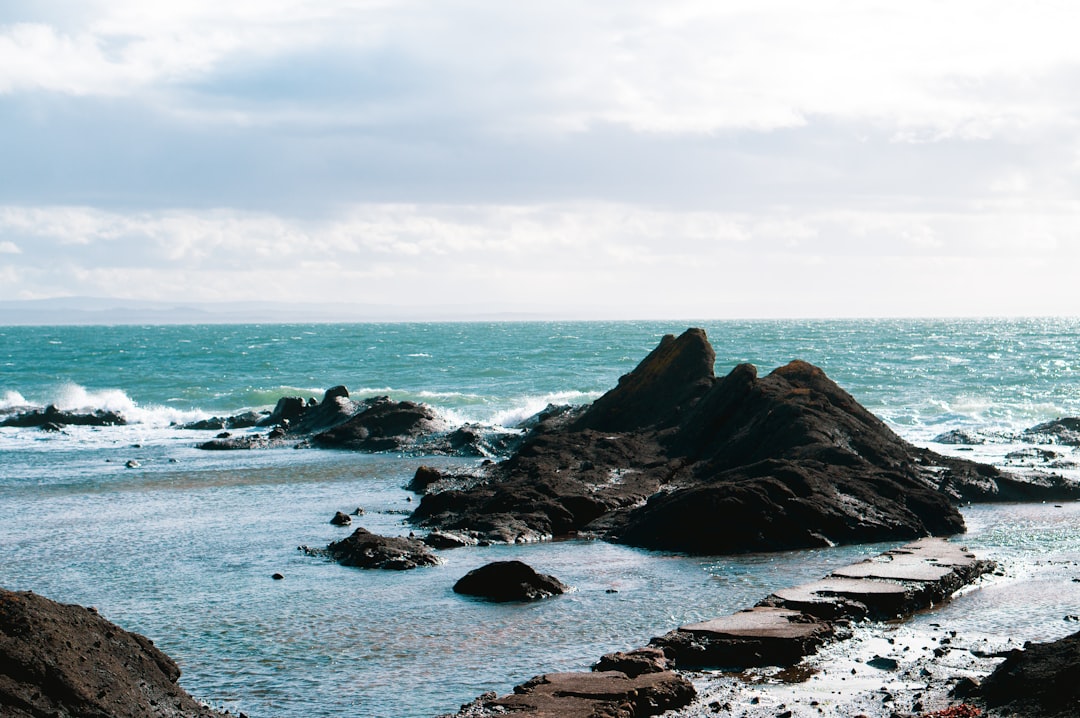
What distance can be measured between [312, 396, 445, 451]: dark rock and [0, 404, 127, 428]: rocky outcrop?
16.5 m

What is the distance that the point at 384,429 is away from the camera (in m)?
41.1

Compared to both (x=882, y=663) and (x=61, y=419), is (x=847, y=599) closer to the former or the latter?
(x=882, y=663)

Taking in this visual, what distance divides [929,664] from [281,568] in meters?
10.5

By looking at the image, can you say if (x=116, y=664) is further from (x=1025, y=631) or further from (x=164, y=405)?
(x=164, y=405)

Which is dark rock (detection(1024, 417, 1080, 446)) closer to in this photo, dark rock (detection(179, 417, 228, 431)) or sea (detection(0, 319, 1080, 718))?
sea (detection(0, 319, 1080, 718))

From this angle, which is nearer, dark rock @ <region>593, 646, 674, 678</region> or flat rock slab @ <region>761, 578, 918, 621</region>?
dark rock @ <region>593, 646, 674, 678</region>

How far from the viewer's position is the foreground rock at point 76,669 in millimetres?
9172

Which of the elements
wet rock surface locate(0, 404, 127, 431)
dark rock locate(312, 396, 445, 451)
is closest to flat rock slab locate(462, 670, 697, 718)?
dark rock locate(312, 396, 445, 451)

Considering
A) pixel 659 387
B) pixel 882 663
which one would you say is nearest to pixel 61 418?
pixel 659 387

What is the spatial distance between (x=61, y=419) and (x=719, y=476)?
3923cm

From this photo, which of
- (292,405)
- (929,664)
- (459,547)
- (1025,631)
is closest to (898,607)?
(1025,631)

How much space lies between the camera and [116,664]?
1026cm

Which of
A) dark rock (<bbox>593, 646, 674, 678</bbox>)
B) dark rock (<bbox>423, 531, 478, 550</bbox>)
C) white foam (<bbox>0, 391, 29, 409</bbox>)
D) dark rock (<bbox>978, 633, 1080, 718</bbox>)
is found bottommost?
white foam (<bbox>0, 391, 29, 409</bbox>)

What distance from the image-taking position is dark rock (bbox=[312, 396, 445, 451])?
39781mm
